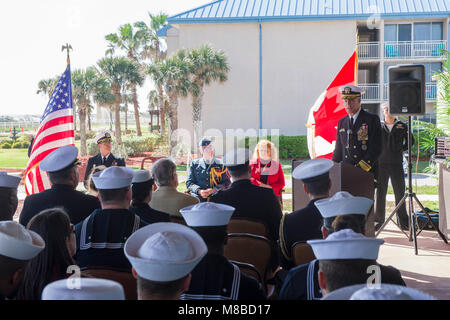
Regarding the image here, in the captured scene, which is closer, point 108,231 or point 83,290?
point 83,290

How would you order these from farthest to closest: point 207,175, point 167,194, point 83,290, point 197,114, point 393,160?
point 197,114 → point 393,160 → point 207,175 → point 167,194 → point 83,290

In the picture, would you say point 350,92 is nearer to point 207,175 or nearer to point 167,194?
point 207,175

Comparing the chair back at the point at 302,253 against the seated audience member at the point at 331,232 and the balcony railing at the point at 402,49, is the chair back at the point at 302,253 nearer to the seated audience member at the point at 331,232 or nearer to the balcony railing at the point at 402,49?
the seated audience member at the point at 331,232

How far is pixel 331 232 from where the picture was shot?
299cm

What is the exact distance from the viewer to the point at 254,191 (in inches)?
161

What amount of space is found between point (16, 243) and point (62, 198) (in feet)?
6.32

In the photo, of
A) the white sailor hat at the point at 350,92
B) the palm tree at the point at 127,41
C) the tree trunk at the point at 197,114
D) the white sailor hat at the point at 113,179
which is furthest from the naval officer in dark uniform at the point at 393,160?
the palm tree at the point at 127,41

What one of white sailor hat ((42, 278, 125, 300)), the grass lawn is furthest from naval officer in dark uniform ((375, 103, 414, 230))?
the grass lawn

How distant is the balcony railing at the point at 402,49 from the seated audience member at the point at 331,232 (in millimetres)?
26613

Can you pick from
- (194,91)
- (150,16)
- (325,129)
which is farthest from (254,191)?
(150,16)

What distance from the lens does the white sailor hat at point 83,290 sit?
155cm

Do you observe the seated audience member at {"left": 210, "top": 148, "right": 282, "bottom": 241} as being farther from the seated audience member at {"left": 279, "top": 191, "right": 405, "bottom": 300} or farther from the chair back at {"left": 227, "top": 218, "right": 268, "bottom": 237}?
the seated audience member at {"left": 279, "top": 191, "right": 405, "bottom": 300}

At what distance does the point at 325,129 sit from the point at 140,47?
3283cm

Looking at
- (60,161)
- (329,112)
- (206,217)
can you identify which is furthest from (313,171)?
(329,112)
